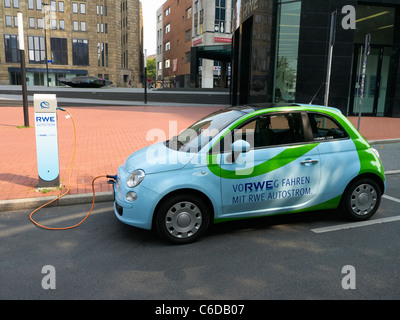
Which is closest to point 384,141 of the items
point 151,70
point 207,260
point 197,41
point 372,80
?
point 372,80

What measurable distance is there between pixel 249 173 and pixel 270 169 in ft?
0.94

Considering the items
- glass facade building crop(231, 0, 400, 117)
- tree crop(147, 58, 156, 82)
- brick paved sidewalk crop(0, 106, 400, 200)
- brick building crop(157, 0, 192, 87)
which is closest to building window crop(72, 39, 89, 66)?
brick building crop(157, 0, 192, 87)

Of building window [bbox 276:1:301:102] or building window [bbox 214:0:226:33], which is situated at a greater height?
building window [bbox 214:0:226:33]

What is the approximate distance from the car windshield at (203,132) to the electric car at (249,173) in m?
Result: 0.02

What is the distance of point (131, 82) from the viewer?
254 ft

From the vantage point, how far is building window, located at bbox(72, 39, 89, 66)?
68688mm

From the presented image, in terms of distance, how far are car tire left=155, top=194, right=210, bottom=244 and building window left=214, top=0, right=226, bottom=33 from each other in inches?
2105

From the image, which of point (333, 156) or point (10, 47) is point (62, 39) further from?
point (333, 156)

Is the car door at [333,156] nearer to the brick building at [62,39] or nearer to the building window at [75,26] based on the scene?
the brick building at [62,39]

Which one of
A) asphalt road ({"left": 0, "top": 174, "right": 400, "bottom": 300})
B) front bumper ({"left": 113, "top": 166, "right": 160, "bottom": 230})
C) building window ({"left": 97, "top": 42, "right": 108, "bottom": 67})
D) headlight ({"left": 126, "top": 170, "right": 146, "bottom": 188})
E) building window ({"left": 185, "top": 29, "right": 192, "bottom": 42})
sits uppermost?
building window ({"left": 185, "top": 29, "right": 192, "bottom": 42})

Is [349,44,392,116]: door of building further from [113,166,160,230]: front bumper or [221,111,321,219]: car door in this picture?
[113,166,160,230]: front bumper

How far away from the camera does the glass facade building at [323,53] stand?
16.1 meters

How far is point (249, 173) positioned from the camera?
13.8ft
